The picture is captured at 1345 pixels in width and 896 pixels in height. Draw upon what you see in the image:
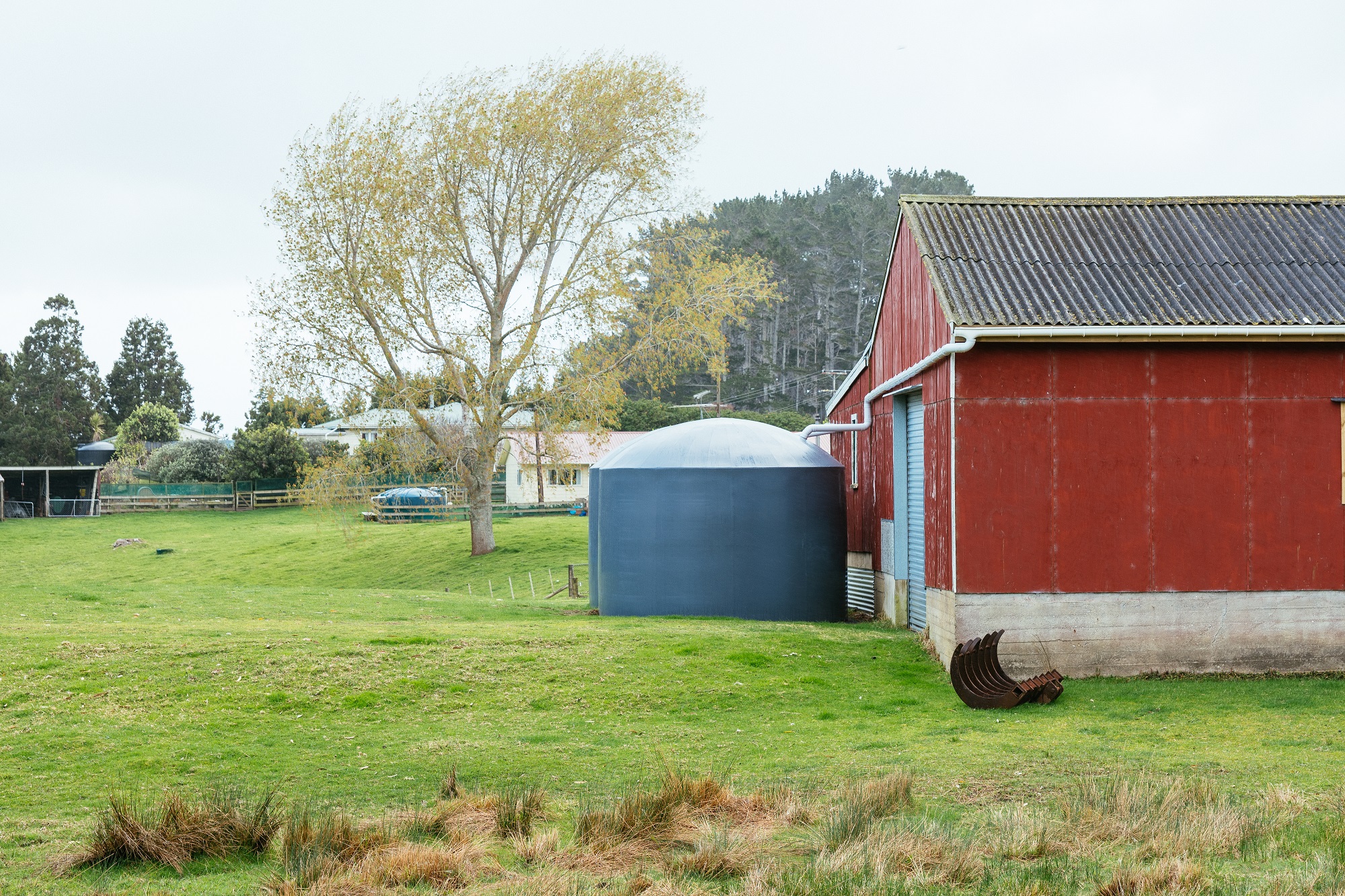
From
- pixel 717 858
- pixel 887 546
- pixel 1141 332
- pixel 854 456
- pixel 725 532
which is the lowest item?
pixel 717 858

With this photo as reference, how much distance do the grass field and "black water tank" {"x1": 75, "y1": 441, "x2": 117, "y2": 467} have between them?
5162 centimetres

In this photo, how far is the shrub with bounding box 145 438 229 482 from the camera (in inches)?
2184

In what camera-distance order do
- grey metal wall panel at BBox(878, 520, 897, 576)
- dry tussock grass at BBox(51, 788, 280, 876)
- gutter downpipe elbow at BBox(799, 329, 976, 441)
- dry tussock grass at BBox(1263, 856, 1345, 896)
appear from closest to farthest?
dry tussock grass at BBox(1263, 856, 1345, 896) → dry tussock grass at BBox(51, 788, 280, 876) → gutter downpipe elbow at BBox(799, 329, 976, 441) → grey metal wall panel at BBox(878, 520, 897, 576)

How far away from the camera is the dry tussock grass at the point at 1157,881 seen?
6086 mm

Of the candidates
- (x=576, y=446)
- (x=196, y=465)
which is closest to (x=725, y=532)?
(x=576, y=446)

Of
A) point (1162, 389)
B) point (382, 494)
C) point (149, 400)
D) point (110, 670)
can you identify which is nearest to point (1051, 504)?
point (1162, 389)

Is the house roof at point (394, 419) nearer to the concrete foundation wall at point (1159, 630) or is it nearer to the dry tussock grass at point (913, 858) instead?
the concrete foundation wall at point (1159, 630)

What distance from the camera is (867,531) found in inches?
807

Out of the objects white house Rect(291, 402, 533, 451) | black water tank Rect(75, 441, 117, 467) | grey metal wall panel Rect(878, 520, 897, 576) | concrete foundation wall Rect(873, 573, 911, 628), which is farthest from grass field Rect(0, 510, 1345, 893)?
black water tank Rect(75, 441, 117, 467)

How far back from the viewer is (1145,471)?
14141 mm

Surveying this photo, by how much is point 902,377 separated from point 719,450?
452 centimetres

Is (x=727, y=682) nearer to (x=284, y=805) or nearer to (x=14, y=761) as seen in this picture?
(x=284, y=805)

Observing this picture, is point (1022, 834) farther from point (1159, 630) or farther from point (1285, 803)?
point (1159, 630)

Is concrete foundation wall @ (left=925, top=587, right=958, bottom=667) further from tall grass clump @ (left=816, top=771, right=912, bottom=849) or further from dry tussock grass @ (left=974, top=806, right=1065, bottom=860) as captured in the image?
dry tussock grass @ (left=974, top=806, right=1065, bottom=860)
